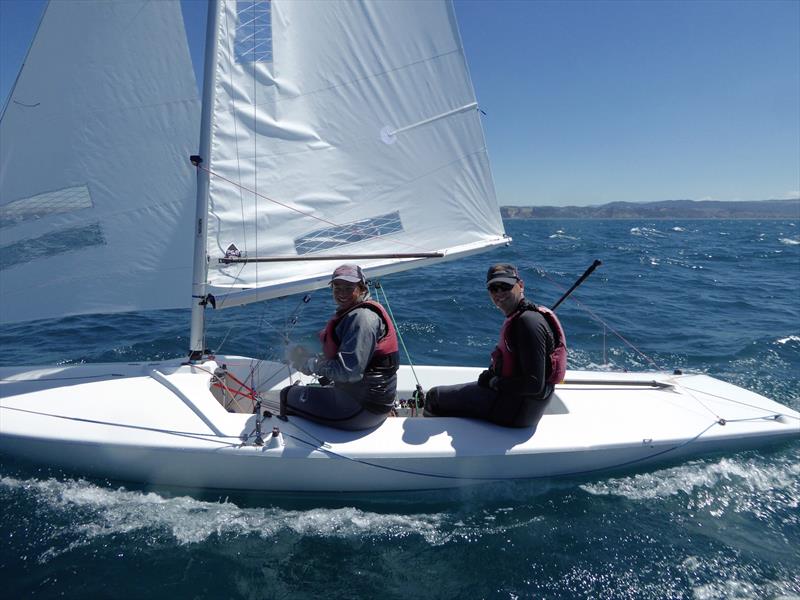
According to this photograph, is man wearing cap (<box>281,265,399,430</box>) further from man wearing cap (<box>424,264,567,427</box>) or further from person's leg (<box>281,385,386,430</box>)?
man wearing cap (<box>424,264,567,427</box>)

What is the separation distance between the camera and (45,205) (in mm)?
3885

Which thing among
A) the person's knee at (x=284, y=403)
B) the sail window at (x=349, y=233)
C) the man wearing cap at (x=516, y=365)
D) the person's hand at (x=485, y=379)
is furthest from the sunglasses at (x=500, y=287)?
the person's knee at (x=284, y=403)

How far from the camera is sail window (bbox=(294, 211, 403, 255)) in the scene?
4.44 meters

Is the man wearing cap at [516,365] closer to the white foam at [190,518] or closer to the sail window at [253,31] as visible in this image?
the white foam at [190,518]

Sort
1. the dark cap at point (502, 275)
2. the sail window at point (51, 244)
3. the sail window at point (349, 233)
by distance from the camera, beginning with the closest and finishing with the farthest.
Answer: the dark cap at point (502, 275)
the sail window at point (51, 244)
the sail window at point (349, 233)

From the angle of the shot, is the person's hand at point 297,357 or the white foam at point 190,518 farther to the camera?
the person's hand at point 297,357

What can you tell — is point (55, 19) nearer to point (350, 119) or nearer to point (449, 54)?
point (350, 119)

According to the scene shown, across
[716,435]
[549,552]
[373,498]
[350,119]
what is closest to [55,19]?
[350,119]

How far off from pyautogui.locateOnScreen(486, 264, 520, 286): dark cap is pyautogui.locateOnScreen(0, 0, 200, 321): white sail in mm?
2474

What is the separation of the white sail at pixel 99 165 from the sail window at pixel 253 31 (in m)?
0.41

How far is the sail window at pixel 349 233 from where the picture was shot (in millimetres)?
4441

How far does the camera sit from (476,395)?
3.86 m

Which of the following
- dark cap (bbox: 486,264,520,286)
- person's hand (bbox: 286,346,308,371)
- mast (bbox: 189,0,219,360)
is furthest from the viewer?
mast (bbox: 189,0,219,360)

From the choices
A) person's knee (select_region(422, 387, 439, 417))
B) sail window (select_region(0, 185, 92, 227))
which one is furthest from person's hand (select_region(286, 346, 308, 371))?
sail window (select_region(0, 185, 92, 227))
